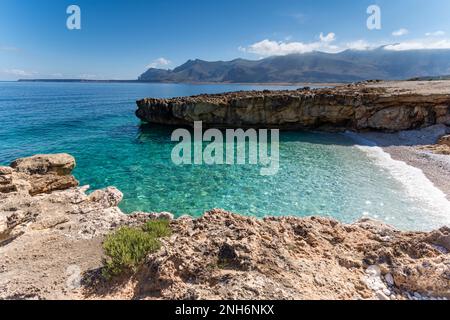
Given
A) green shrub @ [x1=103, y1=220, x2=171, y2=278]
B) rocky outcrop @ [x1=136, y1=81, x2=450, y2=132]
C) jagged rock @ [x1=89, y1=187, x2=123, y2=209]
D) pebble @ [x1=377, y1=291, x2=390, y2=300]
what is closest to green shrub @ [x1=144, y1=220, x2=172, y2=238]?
green shrub @ [x1=103, y1=220, x2=171, y2=278]

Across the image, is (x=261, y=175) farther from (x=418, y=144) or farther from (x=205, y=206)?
(x=418, y=144)

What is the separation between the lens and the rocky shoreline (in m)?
4.38

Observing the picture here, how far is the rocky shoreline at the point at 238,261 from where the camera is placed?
4.38m

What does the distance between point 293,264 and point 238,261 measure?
42.8 inches

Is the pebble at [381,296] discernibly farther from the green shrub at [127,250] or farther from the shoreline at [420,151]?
the shoreline at [420,151]

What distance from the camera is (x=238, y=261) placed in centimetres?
480

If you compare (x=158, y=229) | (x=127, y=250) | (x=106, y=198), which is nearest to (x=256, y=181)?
(x=106, y=198)

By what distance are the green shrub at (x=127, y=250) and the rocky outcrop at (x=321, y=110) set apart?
86.3ft

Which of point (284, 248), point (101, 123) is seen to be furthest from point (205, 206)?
point (101, 123)

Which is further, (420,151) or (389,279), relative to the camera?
(420,151)

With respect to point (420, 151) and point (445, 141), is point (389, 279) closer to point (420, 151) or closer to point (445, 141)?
point (420, 151)

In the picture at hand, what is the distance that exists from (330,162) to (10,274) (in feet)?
58.9

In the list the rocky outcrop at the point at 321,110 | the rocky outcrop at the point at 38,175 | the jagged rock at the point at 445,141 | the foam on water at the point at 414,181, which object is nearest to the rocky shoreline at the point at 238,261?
the rocky outcrop at the point at 38,175

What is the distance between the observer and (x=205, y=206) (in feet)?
40.4
